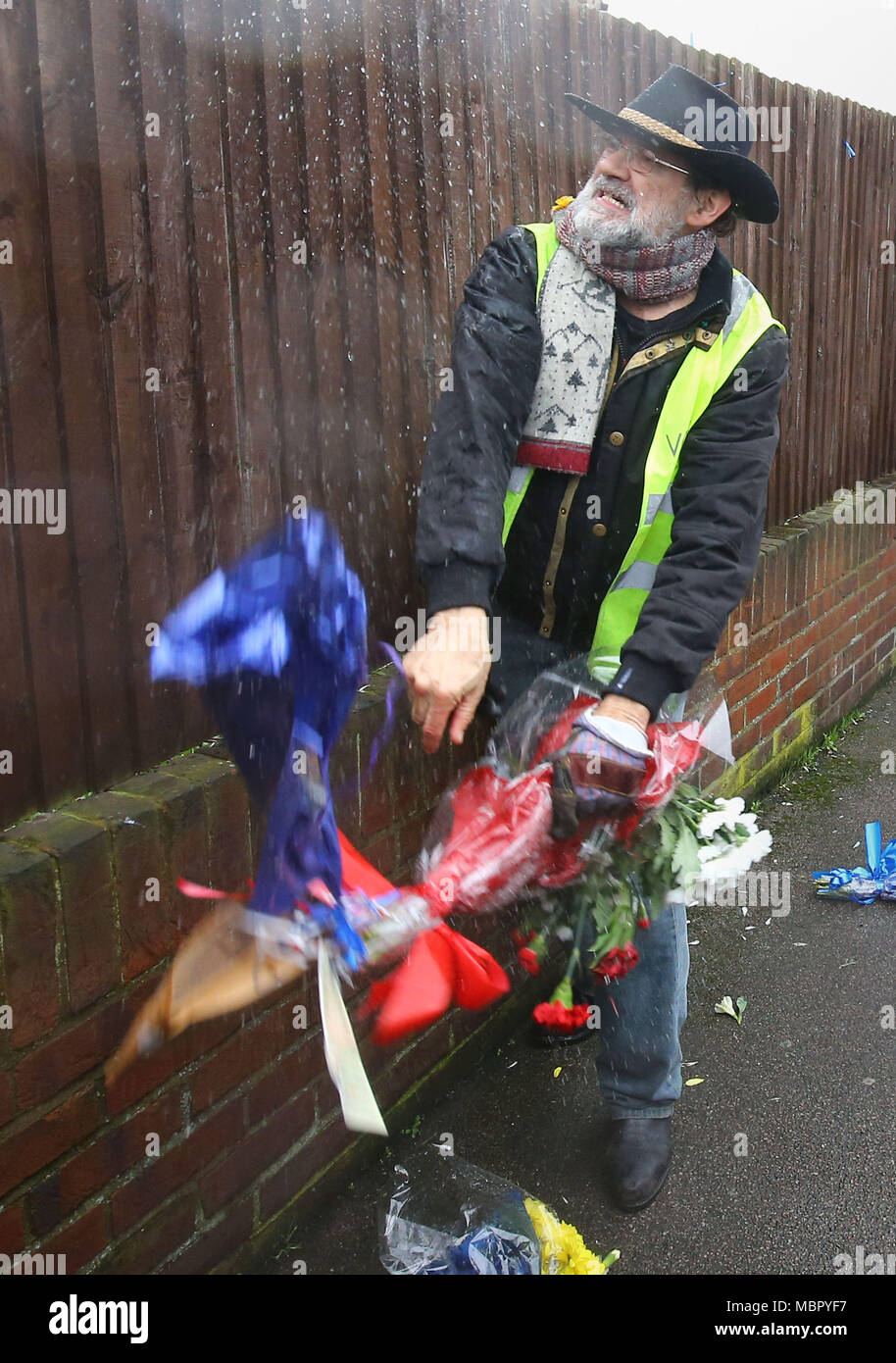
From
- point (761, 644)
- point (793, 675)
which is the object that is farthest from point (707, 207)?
point (793, 675)

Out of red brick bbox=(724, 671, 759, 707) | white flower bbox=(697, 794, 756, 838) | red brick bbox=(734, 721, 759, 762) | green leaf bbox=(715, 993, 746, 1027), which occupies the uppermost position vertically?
white flower bbox=(697, 794, 756, 838)

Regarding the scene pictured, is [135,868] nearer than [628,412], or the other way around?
[135,868]

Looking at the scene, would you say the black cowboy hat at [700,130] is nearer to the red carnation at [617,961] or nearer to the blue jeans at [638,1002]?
the blue jeans at [638,1002]

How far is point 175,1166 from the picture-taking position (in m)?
2.42

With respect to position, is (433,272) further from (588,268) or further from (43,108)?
(43,108)

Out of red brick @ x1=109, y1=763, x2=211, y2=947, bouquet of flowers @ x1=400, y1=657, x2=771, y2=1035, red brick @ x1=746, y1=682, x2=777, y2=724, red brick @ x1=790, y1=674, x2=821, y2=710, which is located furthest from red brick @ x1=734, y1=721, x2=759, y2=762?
red brick @ x1=109, y1=763, x2=211, y2=947

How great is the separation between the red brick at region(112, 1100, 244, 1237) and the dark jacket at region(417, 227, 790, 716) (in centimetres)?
117

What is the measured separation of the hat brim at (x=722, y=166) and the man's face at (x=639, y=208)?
0.04 m

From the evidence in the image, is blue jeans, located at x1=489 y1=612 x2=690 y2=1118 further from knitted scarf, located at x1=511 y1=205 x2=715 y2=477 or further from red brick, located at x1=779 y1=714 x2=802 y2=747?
red brick, located at x1=779 y1=714 x2=802 y2=747

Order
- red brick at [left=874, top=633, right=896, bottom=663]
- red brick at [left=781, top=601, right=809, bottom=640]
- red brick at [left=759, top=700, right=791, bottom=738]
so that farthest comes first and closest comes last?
red brick at [left=874, top=633, right=896, bottom=663]
red brick at [left=781, top=601, right=809, bottom=640]
red brick at [left=759, top=700, right=791, bottom=738]

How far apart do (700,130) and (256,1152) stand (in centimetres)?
240

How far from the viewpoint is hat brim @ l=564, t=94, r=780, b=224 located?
8.34ft

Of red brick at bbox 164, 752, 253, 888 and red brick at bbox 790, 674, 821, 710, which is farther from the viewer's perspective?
red brick at bbox 790, 674, 821, 710

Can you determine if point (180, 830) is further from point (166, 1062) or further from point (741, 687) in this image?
point (741, 687)
